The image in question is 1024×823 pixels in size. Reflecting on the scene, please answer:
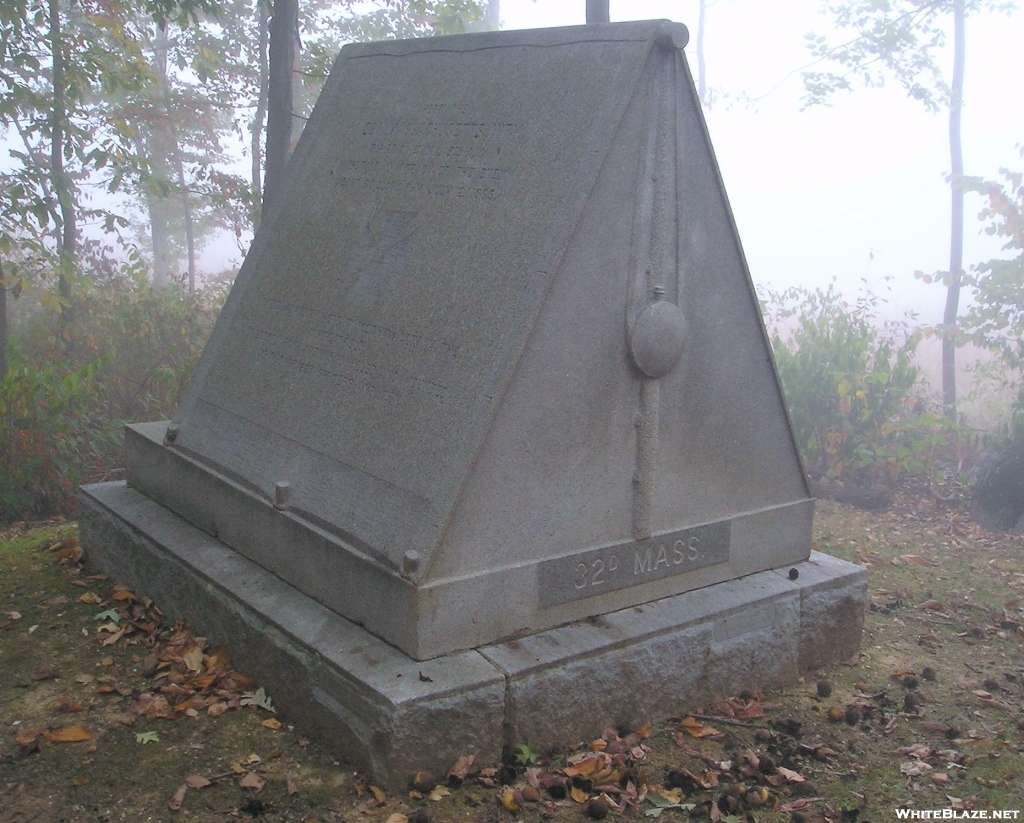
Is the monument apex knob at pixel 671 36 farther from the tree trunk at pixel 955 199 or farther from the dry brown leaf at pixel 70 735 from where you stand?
the tree trunk at pixel 955 199

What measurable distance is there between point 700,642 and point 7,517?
447 cm

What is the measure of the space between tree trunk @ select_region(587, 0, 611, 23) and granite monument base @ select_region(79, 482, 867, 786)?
13.6 ft

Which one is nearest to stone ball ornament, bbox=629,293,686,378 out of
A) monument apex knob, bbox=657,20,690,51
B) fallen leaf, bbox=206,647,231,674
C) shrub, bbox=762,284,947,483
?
monument apex knob, bbox=657,20,690,51

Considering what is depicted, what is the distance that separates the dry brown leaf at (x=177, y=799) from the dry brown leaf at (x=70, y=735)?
20.1 inches

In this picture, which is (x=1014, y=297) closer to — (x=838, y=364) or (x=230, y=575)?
(x=838, y=364)

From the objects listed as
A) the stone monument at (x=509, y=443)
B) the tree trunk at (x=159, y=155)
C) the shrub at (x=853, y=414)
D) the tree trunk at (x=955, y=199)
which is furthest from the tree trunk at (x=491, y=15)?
the stone monument at (x=509, y=443)

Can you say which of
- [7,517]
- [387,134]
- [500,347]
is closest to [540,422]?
[500,347]

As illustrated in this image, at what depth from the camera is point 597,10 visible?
21.0 ft

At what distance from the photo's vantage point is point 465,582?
2977 mm

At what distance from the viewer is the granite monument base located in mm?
2811

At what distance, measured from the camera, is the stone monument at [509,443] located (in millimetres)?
3010

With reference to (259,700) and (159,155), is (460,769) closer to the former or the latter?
(259,700)

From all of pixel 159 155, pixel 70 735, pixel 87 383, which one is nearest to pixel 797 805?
Answer: pixel 70 735

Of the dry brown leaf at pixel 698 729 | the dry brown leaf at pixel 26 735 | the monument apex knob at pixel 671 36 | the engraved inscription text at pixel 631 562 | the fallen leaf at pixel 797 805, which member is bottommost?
the fallen leaf at pixel 797 805
